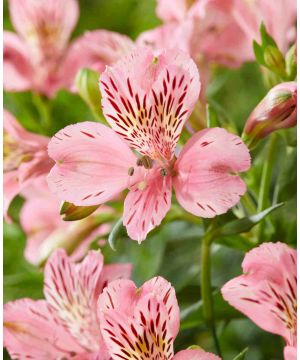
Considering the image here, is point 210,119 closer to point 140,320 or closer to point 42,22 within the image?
point 140,320

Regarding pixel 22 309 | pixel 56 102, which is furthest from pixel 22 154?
pixel 56 102

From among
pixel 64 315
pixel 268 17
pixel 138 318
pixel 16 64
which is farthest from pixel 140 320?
pixel 16 64

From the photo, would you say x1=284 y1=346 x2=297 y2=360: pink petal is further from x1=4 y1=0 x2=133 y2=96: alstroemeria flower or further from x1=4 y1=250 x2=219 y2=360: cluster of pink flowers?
x1=4 y1=0 x2=133 y2=96: alstroemeria flower

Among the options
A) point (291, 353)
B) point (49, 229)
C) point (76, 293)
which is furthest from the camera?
point (49, 229)

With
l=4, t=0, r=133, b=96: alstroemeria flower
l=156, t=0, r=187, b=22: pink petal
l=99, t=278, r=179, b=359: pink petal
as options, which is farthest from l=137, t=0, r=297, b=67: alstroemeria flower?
l=99, t=278, r=179, b=359: pink petal

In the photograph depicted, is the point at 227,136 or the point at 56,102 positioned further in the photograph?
the point at 56,102

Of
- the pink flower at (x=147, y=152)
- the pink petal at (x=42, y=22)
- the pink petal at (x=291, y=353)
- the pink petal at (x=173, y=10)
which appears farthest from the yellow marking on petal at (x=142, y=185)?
the pink petal at (x=42, y=22)

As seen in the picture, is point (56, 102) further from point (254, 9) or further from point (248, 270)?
point (248, 270)
